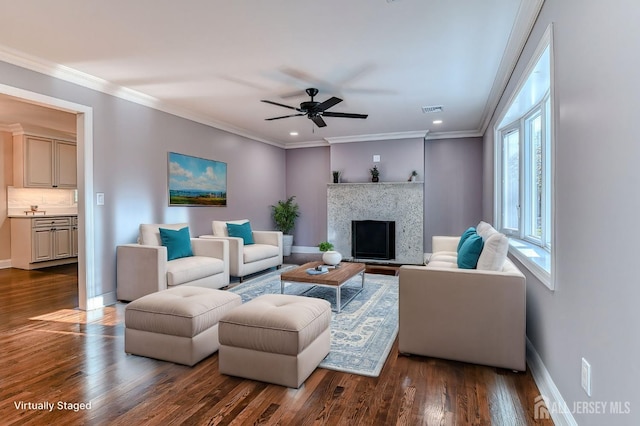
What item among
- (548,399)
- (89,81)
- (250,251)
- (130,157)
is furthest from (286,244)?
(548,399)

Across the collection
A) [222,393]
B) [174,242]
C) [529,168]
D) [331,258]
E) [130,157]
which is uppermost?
[130,157]

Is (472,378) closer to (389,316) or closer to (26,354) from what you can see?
(389,316)

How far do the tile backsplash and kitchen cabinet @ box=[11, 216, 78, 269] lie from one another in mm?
334

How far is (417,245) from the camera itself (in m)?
6.74

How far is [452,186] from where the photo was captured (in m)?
6.93

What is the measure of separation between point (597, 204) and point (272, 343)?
1787 millimetres

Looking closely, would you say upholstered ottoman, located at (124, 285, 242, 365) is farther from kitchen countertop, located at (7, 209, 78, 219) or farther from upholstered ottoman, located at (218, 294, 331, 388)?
kitchen countertop, located at (7, 209, 78, 219)

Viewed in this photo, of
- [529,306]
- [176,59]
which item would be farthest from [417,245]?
[176,59]

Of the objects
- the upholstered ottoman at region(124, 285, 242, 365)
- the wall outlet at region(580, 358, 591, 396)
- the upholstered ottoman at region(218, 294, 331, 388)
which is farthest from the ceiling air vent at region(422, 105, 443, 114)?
the wall outlet at region(580, 358, 591, 396)

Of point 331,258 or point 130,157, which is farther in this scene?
point 130,157

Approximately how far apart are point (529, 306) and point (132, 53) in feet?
A: 13.2

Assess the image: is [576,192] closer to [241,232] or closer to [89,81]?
[89,81]

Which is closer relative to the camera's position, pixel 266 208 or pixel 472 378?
pixel 472 378

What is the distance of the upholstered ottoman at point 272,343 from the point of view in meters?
2.12
